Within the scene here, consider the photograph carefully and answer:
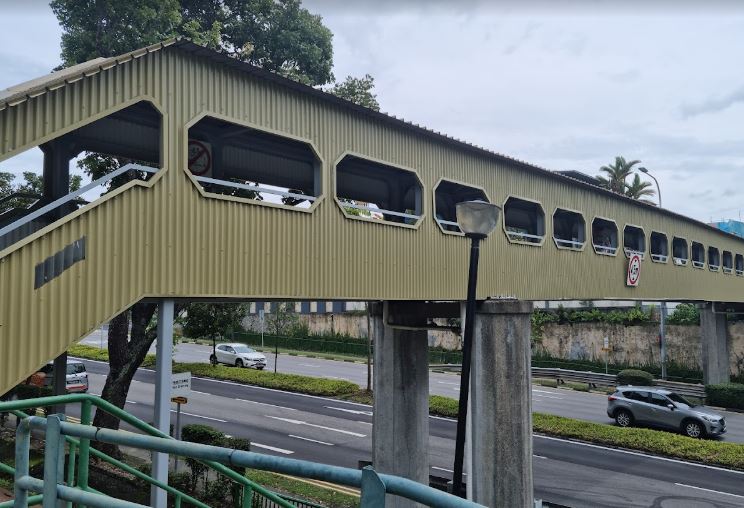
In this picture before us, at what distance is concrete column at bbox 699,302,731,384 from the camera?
31.7m

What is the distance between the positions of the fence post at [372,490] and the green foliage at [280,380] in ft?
89.1

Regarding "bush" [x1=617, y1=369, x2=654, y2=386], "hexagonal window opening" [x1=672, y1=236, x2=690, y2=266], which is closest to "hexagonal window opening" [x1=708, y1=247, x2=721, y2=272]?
"hexagonal window opening" [x1=672, y1=236, x2=690, y2=266]

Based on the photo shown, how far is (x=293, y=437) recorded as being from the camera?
2017cm

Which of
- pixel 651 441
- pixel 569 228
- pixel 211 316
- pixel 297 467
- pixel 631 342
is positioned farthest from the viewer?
pixel 631 342

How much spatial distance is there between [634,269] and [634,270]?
1.3 inches

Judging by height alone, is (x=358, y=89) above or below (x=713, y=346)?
above

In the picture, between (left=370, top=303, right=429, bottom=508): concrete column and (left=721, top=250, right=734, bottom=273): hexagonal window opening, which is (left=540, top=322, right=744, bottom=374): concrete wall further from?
(left=370, top=303, right=429, bottom=508): concrete column

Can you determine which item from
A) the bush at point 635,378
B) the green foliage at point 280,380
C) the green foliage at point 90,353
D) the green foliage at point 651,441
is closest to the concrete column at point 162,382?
the green foliage at point 651,441

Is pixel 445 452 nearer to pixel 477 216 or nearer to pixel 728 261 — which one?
pixel 477 216

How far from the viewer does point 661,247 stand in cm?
2544

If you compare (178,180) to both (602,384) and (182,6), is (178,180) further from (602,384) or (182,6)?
(602,384)

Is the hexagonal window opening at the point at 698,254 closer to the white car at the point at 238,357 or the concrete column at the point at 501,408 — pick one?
the concrete column at the point at 501,408

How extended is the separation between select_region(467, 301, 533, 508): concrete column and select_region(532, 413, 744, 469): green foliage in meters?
10.2

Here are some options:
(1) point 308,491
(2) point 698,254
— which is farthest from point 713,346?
(1) point 308,491
